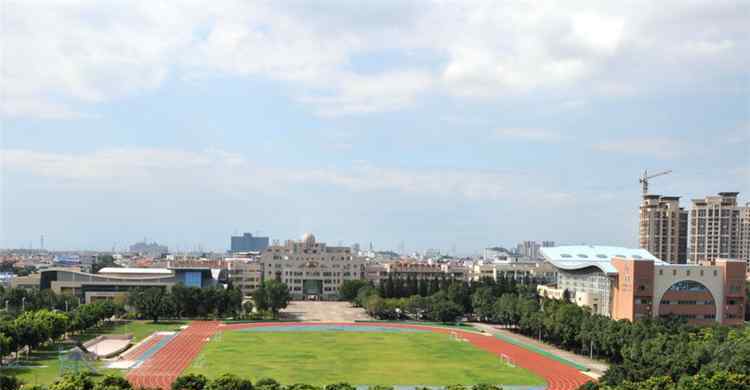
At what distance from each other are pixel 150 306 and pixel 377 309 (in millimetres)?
19672

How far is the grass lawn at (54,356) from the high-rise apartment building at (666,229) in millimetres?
62616

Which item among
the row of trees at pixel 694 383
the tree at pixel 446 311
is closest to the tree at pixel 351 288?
the tree at pixel 446 311

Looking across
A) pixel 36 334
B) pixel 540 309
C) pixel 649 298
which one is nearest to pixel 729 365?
pixel 649 298

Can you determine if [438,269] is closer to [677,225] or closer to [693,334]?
[677,225]

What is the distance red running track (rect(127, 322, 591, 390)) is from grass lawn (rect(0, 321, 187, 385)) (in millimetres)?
2016

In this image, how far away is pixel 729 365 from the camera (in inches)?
1166

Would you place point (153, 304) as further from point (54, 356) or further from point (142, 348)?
point (54, 356)

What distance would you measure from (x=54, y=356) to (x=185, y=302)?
22.0 metres

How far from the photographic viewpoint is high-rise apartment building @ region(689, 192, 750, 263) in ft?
323

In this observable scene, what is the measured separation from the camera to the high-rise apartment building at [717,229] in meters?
98.4

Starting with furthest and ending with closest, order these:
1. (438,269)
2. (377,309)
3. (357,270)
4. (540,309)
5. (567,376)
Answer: (438,269) < (357,270) < (377,309) < (540,309) < (567,376)

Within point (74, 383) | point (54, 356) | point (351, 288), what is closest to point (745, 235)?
point (351, 288)

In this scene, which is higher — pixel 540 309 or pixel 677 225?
pixel 677 225

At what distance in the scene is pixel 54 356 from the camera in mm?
39656
